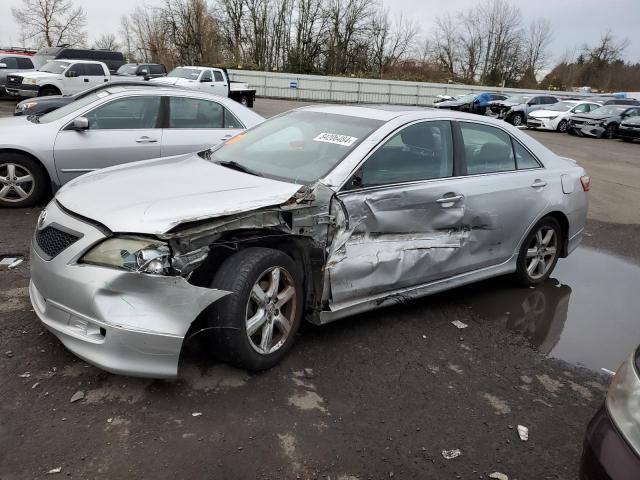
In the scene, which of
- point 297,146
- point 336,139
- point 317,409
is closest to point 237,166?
point 297,146

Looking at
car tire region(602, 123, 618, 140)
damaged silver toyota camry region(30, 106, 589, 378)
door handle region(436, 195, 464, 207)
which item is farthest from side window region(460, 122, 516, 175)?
car tire region(602, 123, 618, 140)

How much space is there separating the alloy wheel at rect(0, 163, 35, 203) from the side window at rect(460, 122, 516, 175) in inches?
198

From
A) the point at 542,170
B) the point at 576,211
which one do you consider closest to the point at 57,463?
the point at 542,170

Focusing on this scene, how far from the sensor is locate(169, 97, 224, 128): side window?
23.1 feet

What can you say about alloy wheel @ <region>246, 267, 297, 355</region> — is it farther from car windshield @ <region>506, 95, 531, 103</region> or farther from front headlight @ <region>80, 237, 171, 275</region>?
car windshield @ <region>506, 95, 531, 103</region>

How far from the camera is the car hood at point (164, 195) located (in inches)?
113

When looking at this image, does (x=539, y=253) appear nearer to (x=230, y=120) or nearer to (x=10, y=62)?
(x=230, y=120)

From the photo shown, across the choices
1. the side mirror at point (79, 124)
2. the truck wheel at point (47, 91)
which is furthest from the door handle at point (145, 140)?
the truck wheel at point (47, 91)

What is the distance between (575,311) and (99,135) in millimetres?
5585

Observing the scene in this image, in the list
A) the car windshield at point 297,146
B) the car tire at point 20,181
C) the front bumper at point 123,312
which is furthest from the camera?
the car tire at point 20,181

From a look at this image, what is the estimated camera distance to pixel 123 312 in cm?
275

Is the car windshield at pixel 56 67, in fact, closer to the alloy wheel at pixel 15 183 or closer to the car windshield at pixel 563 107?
the alloy wheel at pixel 15 183

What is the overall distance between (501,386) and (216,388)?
5.89 ft

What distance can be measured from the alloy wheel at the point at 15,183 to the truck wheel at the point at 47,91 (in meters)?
14.9
